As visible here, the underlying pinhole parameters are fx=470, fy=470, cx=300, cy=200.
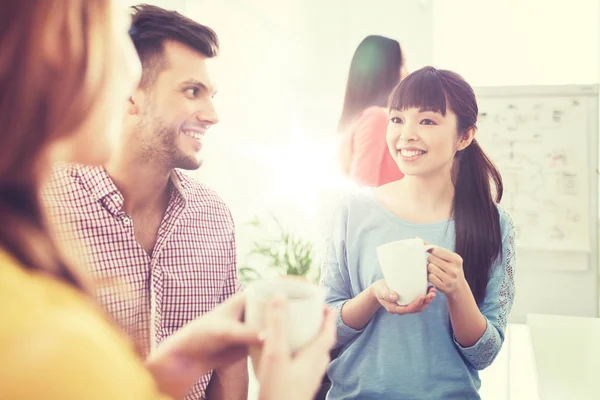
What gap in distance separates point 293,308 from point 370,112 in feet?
1.40

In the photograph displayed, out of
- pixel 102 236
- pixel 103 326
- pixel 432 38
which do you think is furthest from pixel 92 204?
pixel 432 38

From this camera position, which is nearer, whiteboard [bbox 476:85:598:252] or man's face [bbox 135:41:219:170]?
man's face [bbox 135:41:219:170]

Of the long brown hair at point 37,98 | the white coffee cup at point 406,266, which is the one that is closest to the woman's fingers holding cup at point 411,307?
the white coffee cup at point 406,266

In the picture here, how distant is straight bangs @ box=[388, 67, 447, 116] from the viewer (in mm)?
687

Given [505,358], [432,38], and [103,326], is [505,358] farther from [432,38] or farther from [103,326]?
[103,326]

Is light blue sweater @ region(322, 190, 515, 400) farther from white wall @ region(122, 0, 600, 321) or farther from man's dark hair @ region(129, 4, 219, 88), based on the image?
man's dark hair @ region(129, 4, 219, 88)

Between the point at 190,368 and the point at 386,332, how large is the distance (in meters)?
0.33

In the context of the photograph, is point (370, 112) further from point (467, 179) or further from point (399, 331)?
point (399, 331)

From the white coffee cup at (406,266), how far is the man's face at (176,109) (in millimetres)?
281

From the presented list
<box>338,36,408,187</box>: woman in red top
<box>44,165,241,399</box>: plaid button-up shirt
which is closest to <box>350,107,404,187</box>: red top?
<box>338,36,408,187</box>: woman in red top

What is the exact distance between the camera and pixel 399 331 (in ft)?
2.30

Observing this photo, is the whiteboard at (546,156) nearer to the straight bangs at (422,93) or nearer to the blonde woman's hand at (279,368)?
the straight bangs at (422,93)

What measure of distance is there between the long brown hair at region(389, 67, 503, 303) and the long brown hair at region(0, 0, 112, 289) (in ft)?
1.51

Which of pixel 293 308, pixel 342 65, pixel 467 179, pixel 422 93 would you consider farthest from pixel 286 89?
pixel 293 308
